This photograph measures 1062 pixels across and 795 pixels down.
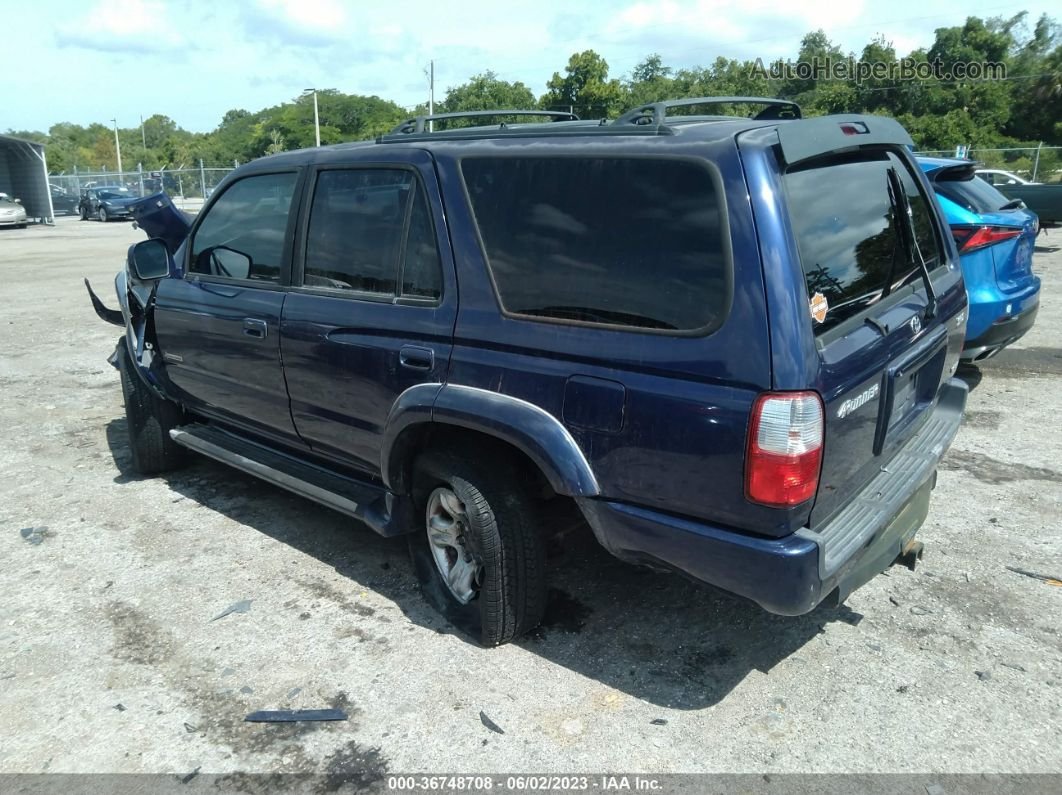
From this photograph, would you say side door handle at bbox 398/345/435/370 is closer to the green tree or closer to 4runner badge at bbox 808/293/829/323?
4runner badge at bbox 808/293/829/323

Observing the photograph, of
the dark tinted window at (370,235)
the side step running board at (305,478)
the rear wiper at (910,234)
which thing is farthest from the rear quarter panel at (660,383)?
the rear wiper at (910,234)

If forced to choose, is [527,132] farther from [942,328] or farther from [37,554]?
[37,554]

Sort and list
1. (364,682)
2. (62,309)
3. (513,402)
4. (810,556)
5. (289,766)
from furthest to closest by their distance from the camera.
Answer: (62,309)
(364,682)
(513,402)
(289,766)
(810,556)

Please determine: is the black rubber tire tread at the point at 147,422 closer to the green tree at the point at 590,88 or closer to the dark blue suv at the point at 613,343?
the dark blue suv at the point at 613,343

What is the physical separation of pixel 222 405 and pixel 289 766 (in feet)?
7.76

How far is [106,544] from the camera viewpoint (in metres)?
4.43

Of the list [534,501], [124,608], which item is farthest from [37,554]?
[534,501]

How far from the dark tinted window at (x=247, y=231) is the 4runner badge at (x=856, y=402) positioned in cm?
267

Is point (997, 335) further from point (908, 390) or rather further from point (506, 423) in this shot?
point (506, 423)

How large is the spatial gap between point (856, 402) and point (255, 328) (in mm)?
A: 2771

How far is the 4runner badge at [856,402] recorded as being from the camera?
2.69 metres

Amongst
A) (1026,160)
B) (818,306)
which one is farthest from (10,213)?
(1026,160)

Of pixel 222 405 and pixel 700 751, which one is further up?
pixel 222 405

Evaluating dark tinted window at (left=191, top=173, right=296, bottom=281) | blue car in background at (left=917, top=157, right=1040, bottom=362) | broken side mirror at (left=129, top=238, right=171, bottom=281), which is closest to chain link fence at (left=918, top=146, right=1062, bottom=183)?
blue car in background at (left=917, top=157, right=1040, bottom=362)
